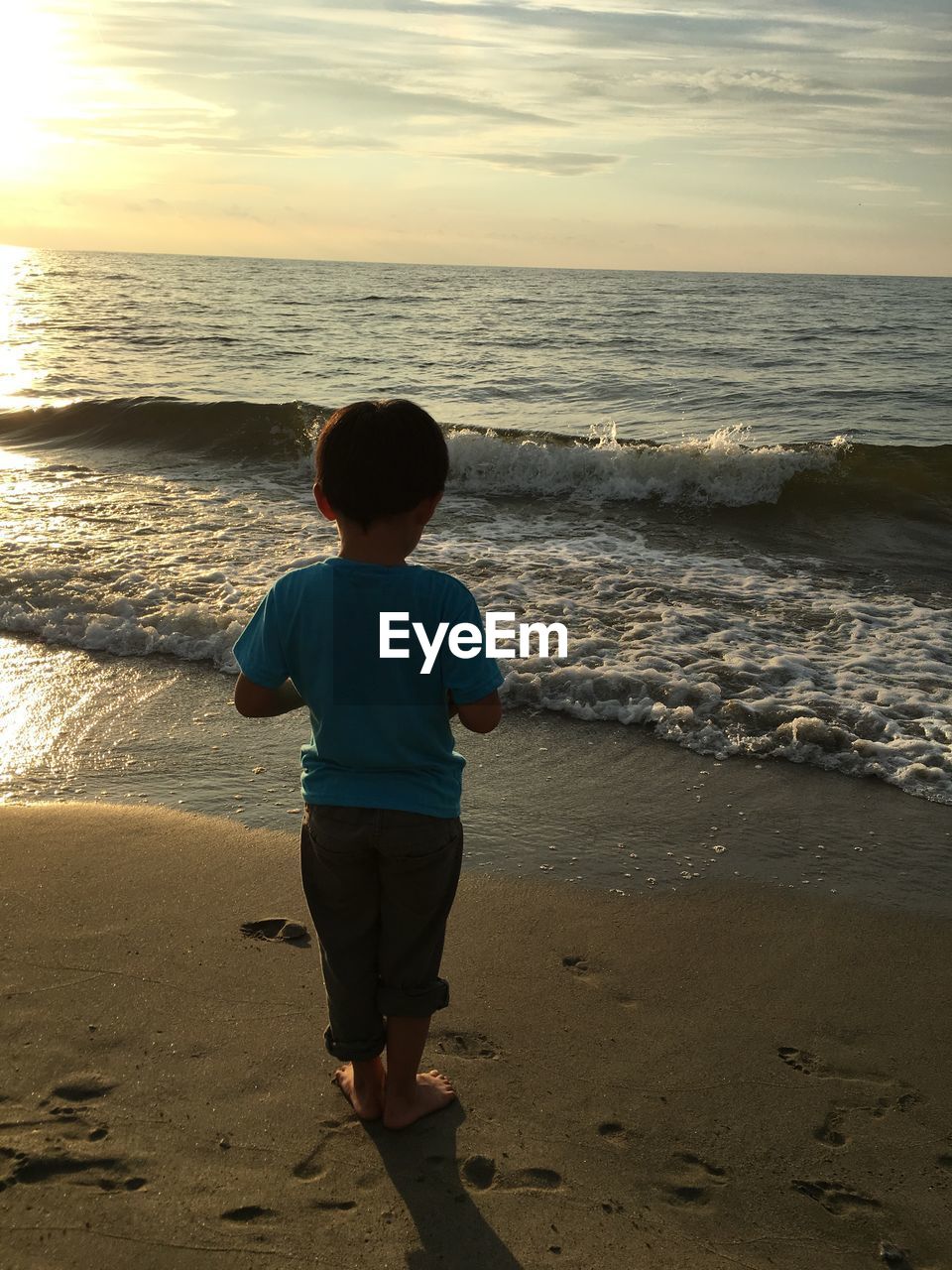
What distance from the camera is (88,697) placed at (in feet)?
17.6

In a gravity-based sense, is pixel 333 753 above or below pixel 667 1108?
above

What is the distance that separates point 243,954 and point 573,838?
138 centimetres

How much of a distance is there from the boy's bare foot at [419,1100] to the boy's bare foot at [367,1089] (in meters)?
0.03

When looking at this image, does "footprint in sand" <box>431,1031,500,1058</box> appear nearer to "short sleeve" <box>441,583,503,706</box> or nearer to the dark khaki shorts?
the dark khaki shorts

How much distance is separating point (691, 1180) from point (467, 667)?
3.97 ft

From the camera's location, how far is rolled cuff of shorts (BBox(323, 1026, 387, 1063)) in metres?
2.42

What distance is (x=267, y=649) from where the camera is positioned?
2.20 m

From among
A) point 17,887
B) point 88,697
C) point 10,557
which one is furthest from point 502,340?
point 17,887

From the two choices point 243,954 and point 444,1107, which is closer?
point 444,1107

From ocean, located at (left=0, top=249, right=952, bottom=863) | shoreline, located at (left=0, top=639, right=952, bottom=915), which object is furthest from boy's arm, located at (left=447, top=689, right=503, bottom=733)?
ocean, located at (left=0, top=249, right=952, bottom=863)

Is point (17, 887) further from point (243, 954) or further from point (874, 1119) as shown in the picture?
point (874, 1119)

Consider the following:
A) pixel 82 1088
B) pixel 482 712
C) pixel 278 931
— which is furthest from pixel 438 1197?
pixel 278 931

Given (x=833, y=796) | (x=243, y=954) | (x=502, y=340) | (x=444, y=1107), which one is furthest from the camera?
(x=502, y=340)

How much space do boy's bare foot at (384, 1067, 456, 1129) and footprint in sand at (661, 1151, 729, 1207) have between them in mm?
536
